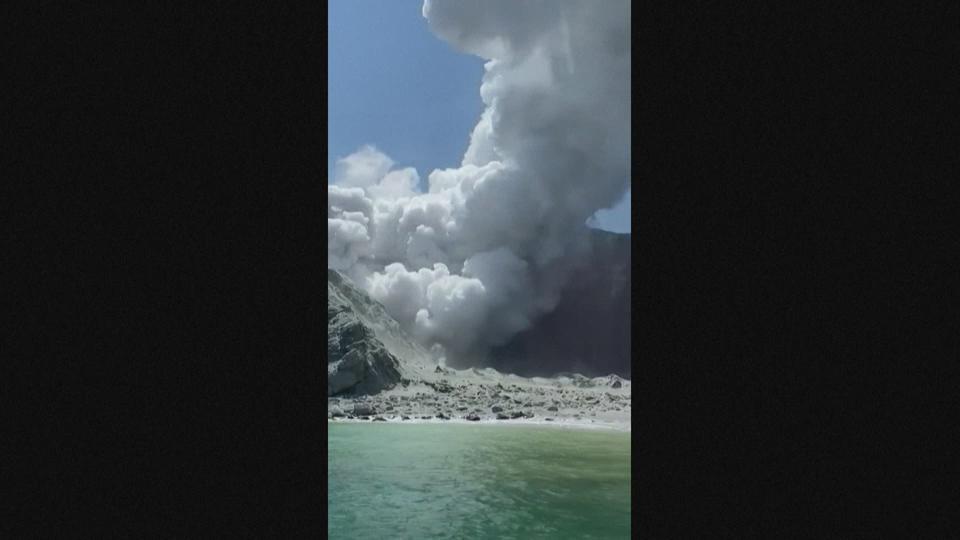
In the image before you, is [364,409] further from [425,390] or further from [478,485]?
[478,485]

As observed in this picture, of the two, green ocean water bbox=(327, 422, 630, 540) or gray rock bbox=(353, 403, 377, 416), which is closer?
green ocean water bbox=(327, 422, 630, 540)

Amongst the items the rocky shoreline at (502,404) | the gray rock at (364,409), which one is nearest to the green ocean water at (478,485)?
the rocky shoreline at (502,404)

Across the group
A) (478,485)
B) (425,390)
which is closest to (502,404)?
(425,390)

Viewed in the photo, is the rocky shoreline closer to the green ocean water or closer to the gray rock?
the gray rock

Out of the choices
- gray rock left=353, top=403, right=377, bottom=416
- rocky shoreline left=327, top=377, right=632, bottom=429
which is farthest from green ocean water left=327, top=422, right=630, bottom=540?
gray rock left=353, top=403, right=377, bottom=416
